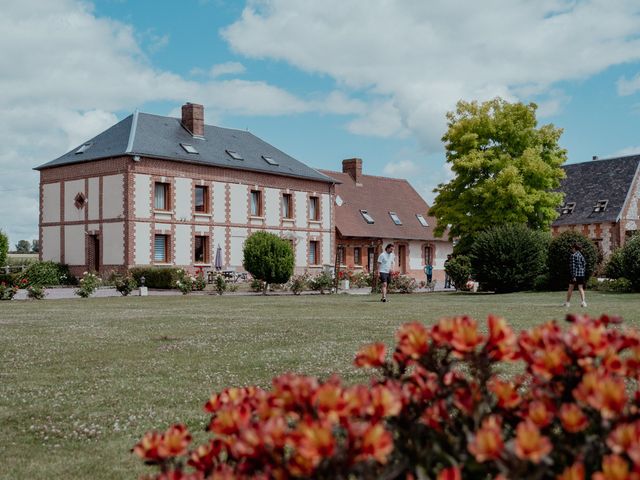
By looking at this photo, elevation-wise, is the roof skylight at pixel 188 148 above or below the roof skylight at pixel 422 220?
above

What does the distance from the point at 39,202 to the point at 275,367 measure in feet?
132

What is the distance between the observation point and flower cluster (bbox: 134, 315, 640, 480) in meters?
1.97

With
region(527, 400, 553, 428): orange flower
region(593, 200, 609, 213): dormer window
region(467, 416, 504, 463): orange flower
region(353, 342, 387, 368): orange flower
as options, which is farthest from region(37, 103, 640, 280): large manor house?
region(467, 416, 504, 463): orange flower

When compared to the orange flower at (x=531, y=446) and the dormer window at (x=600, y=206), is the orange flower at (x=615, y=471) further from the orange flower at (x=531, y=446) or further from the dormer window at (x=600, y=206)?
the dormer window at (x=600, y=206)

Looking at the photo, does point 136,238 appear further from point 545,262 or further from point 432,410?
point 432,410

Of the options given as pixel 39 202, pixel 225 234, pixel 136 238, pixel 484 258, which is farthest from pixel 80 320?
pixel 39 202

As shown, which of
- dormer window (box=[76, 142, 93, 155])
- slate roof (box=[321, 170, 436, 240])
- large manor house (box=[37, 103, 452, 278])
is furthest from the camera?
slate roof (box=[321, 170, 436, 240])

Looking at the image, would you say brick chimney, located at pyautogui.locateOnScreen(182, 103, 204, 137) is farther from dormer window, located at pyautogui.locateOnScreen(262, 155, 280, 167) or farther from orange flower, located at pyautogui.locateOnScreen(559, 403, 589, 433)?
orange flower, located at pyautogui.locateOnScreen(559, 403, 589, 433)

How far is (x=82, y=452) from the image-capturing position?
5.53 metres

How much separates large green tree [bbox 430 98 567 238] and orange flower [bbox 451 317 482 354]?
132ft

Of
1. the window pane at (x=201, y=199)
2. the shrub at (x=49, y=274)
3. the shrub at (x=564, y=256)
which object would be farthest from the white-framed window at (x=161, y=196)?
the shrub at (x=564, y=256)

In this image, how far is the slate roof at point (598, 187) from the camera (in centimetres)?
5541

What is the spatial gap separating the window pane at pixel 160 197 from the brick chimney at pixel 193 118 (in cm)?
425

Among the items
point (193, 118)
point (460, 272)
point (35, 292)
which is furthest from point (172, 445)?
point (193, 118)
